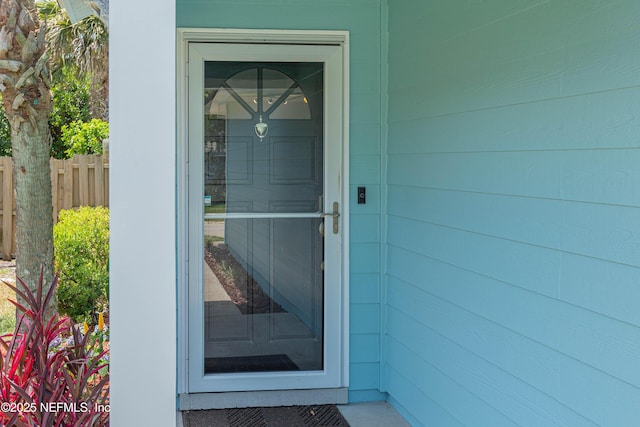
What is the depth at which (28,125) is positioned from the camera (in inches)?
218

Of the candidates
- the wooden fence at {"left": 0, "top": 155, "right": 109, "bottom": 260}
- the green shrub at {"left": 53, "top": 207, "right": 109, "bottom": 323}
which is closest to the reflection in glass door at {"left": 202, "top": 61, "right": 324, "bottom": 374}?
the green shrub at {"left": 53, "top": 207, "right": 109, "bottom": 323}

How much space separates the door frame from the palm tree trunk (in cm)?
172

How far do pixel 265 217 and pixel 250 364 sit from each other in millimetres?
859

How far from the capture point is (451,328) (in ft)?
11.1

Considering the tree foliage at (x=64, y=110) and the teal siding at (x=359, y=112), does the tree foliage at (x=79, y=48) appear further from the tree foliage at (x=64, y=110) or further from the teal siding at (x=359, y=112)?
the teal siding at (x=359, y=112)

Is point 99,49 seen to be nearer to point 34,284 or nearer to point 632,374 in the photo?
point 34,284

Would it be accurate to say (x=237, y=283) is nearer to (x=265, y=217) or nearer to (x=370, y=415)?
(x=265, y=217)

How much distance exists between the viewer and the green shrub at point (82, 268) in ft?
20.8

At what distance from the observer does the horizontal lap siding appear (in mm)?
2133

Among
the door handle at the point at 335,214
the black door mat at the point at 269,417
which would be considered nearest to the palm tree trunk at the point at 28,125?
the black door mat at the point at 269,417

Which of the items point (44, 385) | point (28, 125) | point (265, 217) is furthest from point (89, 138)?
point (44, 385)

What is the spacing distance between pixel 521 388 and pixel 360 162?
1944mm

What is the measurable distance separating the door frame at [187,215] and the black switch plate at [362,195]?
71 mm

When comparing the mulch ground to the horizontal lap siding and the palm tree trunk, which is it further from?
the palm tree trunk
